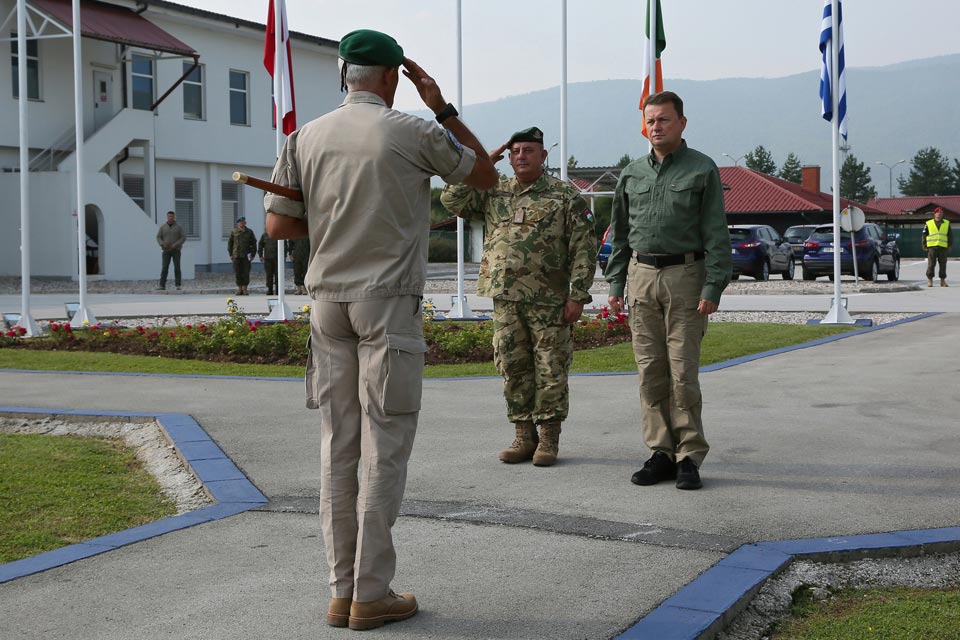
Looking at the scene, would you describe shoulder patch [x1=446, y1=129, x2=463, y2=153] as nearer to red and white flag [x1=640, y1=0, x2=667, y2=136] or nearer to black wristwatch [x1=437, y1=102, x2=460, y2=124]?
black wristwatch [x1=437, y1=102, x2=460, y2=124]

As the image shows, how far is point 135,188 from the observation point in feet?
120

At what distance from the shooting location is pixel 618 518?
5562 mm

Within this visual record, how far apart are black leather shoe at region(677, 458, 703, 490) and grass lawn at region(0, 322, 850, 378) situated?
205 inches

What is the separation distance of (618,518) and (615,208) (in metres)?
1.97

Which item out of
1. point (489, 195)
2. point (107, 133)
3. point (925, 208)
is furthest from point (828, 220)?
point (489, 195)

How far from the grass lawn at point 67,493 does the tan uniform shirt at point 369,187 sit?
7.21ft

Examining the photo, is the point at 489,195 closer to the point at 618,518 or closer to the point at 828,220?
the point at 618,518

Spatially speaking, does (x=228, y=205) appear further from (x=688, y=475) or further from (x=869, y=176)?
(x=869, y=176)

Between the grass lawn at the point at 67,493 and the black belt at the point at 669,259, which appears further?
the black belt at the point at 669,259

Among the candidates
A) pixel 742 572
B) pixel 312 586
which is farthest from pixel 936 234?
pixel 312 586

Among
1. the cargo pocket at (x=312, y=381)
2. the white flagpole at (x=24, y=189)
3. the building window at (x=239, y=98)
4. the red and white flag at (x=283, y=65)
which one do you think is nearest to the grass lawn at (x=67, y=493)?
the cargo pocket at (x=312, y=381)

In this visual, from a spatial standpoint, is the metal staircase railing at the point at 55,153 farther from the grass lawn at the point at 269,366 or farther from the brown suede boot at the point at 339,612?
the brown suede boot at the point at 339,612

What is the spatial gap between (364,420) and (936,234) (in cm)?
2782

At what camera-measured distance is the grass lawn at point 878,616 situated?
4070 millimetres
